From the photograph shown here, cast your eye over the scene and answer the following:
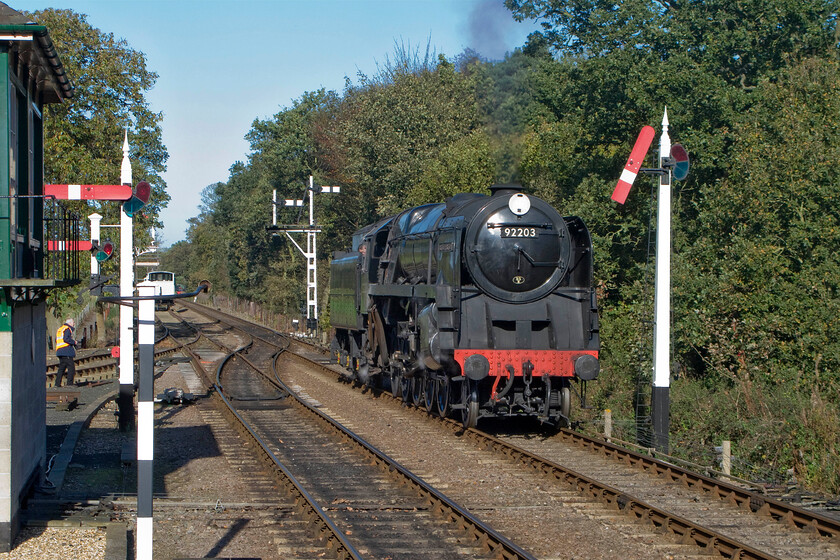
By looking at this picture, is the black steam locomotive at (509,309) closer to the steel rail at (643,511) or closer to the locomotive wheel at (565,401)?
the locomotive wheel at (565,401)

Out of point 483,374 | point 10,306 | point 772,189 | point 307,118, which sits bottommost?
point 483,374

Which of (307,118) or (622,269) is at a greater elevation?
(307,118)

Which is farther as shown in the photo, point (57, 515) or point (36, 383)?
point (36, 383)

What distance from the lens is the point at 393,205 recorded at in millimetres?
31703

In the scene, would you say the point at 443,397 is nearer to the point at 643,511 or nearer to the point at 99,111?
the point at 643,511

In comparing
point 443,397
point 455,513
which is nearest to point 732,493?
point 455,513

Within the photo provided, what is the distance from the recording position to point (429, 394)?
1516cm

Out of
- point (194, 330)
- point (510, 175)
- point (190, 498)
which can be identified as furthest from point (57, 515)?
point (194, 330)

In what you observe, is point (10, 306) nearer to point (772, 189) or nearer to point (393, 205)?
point (772, 189)

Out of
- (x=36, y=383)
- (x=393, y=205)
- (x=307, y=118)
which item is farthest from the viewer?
(x=307, y=118)

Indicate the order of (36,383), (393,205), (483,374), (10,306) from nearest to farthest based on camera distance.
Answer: (10,306) → (36,383) → (483,374) → (393,205)

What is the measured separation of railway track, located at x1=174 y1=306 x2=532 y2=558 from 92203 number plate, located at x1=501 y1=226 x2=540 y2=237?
11.8ft

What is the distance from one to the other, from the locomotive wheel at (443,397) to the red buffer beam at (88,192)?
5768mm

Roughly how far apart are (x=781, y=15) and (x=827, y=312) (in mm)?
12309
